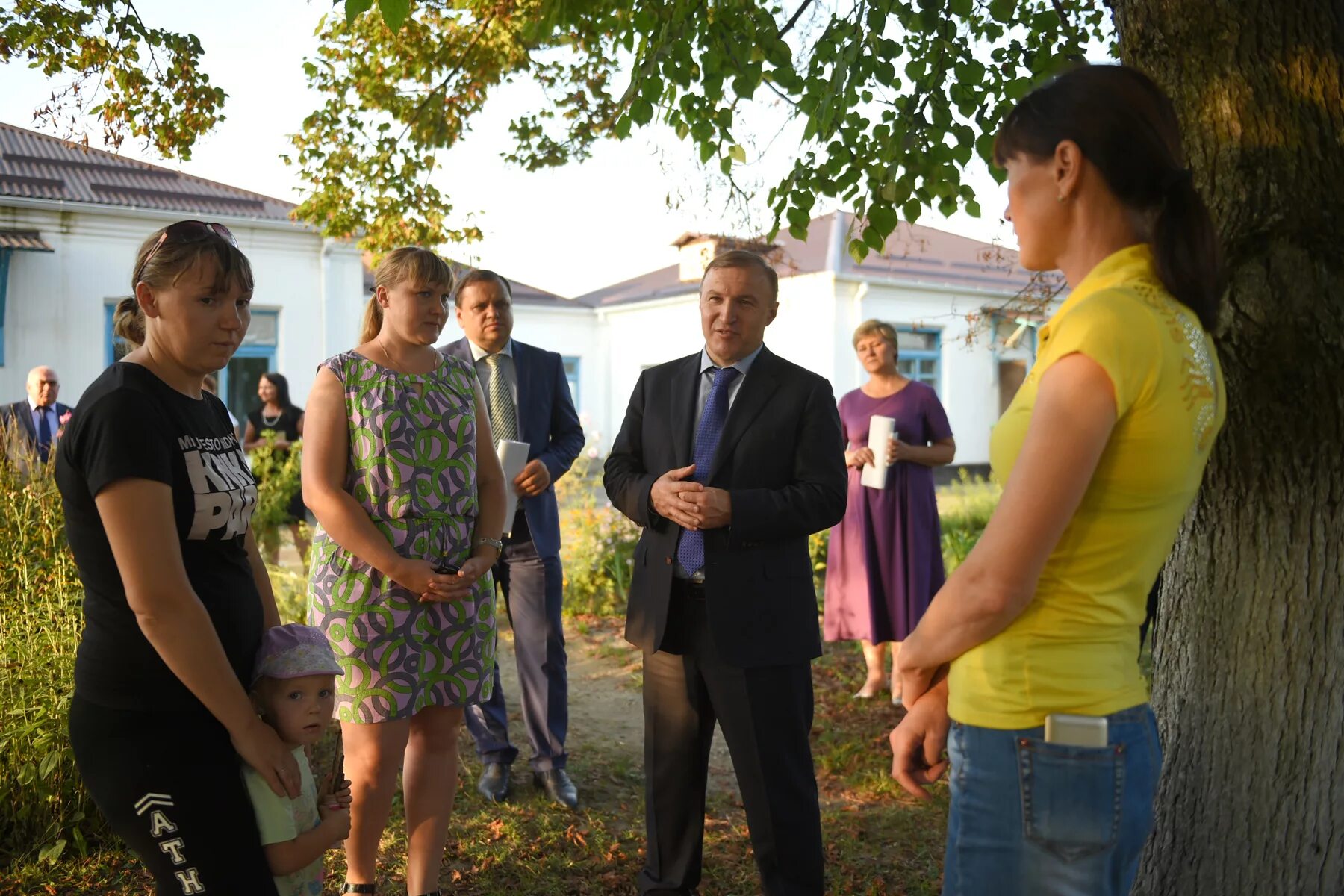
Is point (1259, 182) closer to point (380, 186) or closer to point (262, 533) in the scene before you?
point (380, 186)

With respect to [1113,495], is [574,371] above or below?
above

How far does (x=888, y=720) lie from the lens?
244 inches

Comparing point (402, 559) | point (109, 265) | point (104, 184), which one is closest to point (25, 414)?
point (402, 559)

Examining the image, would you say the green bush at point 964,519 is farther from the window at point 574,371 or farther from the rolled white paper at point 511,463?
the window at point 574,371

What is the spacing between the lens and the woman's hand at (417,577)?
3227mm

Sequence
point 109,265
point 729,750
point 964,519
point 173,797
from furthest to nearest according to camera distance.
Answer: point 109,265, point 964,519, point 729,750, point 173,797

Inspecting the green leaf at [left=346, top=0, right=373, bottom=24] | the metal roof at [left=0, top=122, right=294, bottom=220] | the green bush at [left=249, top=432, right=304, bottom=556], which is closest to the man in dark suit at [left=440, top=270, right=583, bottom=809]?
the green leaf at [left=346, top=0, right=373, bottom=24]

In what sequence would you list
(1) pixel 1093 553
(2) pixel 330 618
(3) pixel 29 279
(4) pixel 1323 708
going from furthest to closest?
1. (3) pixel 29 279
2. (2) pixel 330 618
3. (4) pixel 1323 708
4. (1) pixel 1093 553

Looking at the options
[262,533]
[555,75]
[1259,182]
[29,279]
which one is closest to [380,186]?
[555,75]

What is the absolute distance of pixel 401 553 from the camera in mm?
3301

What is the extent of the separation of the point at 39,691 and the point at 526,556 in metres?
2.03

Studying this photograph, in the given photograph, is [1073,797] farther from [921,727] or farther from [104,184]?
[104,184]

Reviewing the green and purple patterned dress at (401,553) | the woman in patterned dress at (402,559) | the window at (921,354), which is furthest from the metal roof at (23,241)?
the window at (921,354)

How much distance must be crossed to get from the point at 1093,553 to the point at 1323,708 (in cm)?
160
